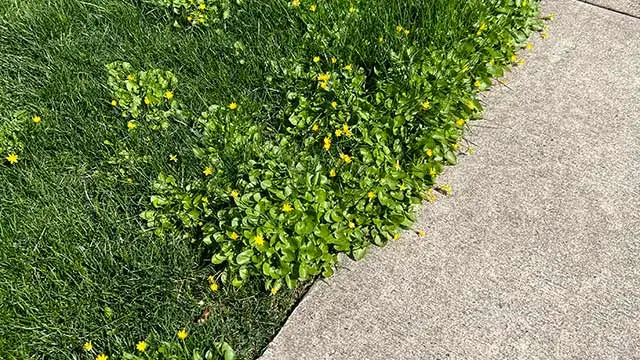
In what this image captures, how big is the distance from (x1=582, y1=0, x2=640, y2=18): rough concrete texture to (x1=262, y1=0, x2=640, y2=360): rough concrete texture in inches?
22.0

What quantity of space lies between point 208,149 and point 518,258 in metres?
1.31

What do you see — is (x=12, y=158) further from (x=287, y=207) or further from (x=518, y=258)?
(x=518, y=258)

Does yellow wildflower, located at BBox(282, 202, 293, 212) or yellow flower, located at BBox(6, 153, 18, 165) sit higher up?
yellow wildflower, located at BBox(282, 202, 293, 212)

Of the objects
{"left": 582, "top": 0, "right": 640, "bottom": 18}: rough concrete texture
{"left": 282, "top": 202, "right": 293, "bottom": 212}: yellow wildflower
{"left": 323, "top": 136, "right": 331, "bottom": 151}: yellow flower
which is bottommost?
{"left": 282, "top": 202, "right": 293, "bottom": 212}: yellow wildflower

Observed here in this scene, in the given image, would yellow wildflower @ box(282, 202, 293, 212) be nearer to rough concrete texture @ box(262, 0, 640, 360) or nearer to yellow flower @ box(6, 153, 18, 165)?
rough concrete texture @ box(262, 0, 640, 360)

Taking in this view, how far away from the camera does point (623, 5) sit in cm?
369

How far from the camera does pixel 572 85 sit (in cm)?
327

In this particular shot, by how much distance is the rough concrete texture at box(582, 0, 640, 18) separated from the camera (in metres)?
3.65

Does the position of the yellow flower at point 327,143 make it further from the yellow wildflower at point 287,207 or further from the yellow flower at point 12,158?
the yellow flower at point 12,158

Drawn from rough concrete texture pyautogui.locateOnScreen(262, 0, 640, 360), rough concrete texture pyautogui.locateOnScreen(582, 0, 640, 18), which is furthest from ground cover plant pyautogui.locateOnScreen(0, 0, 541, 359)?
rough concrete texture pyautogui.locateOnScreen(582, 0, 640, 18)

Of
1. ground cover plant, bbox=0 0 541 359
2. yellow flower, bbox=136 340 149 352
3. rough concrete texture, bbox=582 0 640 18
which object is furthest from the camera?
rough concrete texture, bbox=582 0 640 18

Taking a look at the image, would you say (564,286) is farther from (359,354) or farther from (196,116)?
(196,116)

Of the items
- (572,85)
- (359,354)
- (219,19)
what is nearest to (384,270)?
(359,354)

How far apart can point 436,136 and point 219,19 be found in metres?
1.31
